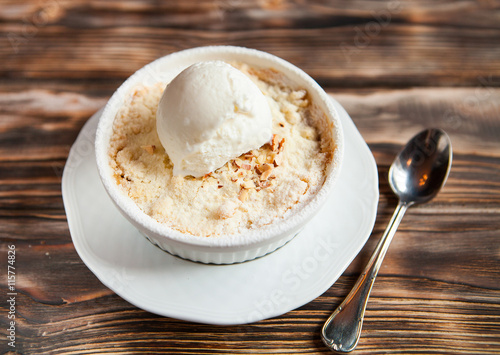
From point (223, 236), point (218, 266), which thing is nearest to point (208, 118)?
point (223, 236)

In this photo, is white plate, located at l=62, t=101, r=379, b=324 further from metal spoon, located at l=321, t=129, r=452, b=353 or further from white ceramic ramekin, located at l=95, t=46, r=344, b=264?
metal spoon, located at l=321, t=129, r=452, b=353

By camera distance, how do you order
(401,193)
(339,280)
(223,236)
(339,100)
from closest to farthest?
(223,236) → (339,280) → (401,193) → (339,100)

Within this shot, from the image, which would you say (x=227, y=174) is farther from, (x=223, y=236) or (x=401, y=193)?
(x=401, y=193)

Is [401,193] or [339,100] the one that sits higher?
[339,100]

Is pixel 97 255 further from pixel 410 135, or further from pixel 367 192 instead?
pixel 410 135

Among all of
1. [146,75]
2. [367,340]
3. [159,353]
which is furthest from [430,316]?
[146,75]

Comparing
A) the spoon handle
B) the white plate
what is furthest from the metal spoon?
the white plate
